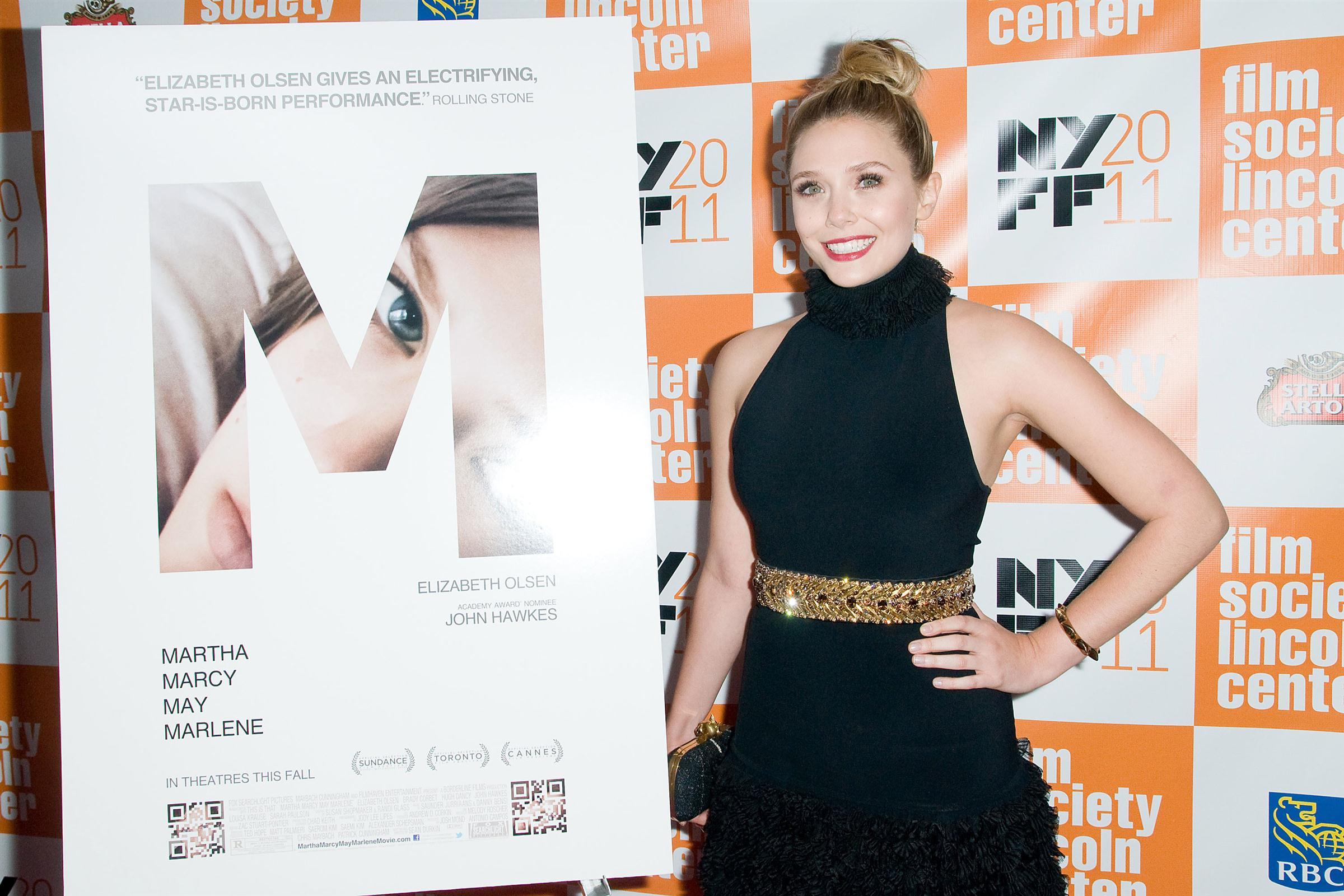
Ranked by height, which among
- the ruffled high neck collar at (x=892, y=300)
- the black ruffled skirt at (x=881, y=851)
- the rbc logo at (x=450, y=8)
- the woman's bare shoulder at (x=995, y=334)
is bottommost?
the black ruffled skirt at (x=881, y=851)

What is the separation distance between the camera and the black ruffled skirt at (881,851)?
1173 mm

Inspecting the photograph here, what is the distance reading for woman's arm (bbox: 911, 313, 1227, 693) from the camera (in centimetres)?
126

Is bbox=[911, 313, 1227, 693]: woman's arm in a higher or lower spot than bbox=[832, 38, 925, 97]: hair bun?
lower

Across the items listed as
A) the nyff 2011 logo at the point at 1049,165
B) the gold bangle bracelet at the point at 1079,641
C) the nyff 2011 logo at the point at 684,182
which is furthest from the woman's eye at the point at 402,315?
the nyff 2011 logo at the point at 1049,165

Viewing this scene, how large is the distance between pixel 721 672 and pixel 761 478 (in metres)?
0.40

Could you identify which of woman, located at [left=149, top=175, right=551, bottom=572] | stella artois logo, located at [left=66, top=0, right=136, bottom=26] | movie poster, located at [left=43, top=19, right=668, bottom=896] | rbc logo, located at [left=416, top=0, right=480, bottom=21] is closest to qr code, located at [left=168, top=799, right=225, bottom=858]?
movie poster, located at [left=43, top=19, right=668, bottom=896]

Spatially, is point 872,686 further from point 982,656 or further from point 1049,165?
point 1049,165

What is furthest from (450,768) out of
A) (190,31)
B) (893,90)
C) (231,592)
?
(893,90)

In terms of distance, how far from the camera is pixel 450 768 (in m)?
1.17

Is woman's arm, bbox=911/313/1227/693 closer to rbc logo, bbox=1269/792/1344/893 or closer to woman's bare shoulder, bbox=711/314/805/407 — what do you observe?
woman's bare shoulder, bbox=711/314/805/407

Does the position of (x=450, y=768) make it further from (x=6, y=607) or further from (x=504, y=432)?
(x=6, y=607)

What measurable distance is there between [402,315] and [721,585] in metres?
0.71

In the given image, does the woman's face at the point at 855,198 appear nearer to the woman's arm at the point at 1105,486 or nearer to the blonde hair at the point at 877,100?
the blonde hair at the point at 877,100

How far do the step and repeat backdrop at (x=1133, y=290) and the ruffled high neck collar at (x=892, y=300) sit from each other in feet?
1.83
